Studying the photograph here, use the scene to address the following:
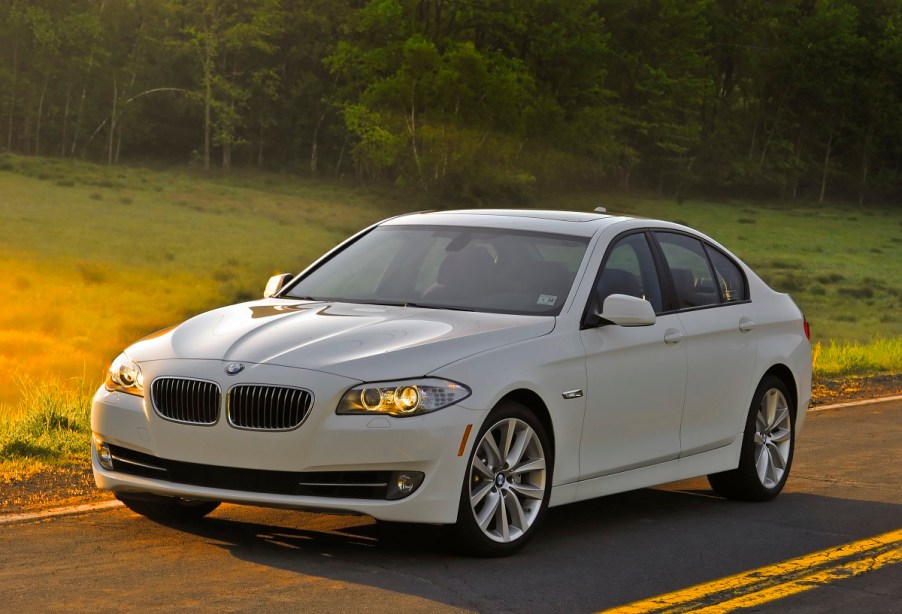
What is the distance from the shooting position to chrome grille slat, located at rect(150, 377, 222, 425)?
6707 mm

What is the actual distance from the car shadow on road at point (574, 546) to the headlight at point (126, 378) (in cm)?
80

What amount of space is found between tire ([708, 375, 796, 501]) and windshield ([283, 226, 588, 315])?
1.74 m

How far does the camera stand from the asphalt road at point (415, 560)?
6.14 m

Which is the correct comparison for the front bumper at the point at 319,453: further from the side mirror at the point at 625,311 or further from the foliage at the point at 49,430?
the foliage at the point at 49,430

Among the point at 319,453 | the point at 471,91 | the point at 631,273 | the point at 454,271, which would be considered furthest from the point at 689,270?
the point at 471,91

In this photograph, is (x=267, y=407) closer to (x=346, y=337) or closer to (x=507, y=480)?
(x=346, y=337)

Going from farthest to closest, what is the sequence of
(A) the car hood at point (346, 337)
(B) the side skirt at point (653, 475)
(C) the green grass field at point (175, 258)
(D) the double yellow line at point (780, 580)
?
(C) the green grass field at point (175, 258), (B) the side skirt at point (653, 475), (A) the car hood at point (346, 337), (D) the double yellow line at point (780, 580)

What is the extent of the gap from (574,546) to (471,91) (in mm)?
78139

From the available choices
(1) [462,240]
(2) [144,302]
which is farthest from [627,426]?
(2) [144,302]

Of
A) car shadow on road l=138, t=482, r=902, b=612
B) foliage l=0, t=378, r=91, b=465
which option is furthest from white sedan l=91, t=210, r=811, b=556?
foliage l=0, t=378, r=91, b=465

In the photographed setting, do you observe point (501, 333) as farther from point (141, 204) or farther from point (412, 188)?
point (412, 188)

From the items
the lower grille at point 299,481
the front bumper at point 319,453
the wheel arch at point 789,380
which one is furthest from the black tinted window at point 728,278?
the lower grille at point 299,481

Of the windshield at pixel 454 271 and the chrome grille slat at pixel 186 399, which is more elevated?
the windshield at pixel 454 271

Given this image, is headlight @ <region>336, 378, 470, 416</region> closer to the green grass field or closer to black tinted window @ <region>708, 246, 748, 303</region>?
black tinted window @ <region>708, 246, 748, 303</region>
